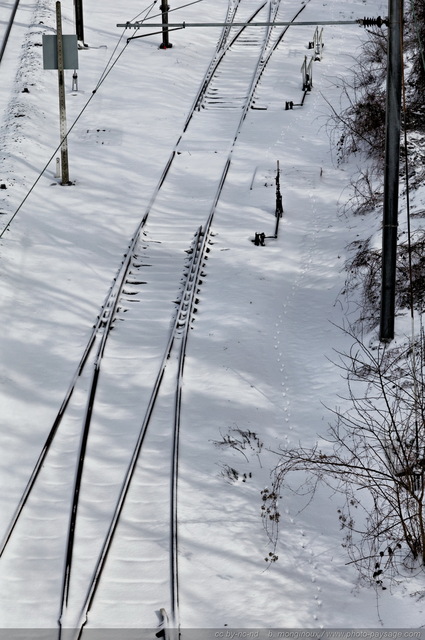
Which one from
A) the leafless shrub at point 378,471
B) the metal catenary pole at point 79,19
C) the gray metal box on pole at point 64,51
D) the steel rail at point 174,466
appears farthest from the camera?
the metal catenary pole at point 79,19

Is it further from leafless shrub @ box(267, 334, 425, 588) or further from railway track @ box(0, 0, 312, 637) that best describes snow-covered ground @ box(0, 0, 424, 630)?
leafless shrub @ box(267, 334, 425, 588)

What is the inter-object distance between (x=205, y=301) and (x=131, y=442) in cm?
474

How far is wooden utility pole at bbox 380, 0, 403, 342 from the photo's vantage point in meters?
12.6

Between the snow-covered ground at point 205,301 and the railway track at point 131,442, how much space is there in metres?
0.13

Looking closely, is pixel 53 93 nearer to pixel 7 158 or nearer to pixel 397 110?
pixel 7 158

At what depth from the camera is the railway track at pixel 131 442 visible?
10.1 metres

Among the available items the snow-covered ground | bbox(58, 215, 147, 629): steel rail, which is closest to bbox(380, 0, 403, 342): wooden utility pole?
the snow-covered ground

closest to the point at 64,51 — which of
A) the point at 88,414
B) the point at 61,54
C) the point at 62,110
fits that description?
the point at 61,54

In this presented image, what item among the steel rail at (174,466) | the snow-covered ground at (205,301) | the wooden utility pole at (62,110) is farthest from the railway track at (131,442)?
the wooden utility pole at (62,110)

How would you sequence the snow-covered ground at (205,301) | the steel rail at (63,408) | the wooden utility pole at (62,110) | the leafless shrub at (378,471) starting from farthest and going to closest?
the wooden utility pole at (62,110) < the steel rail at (63,408) < the snow-covered ground at (205,301) < the leafless shrub at (378,471)

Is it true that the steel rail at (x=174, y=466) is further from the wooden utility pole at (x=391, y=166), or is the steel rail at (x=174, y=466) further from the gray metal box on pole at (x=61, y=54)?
the gray metal box on pole at (x=61, y=54)

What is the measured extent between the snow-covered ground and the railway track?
132mm

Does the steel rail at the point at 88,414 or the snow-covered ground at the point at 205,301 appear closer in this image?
the snow-covered ground at the point at 205,301

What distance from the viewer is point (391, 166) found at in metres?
13.2
